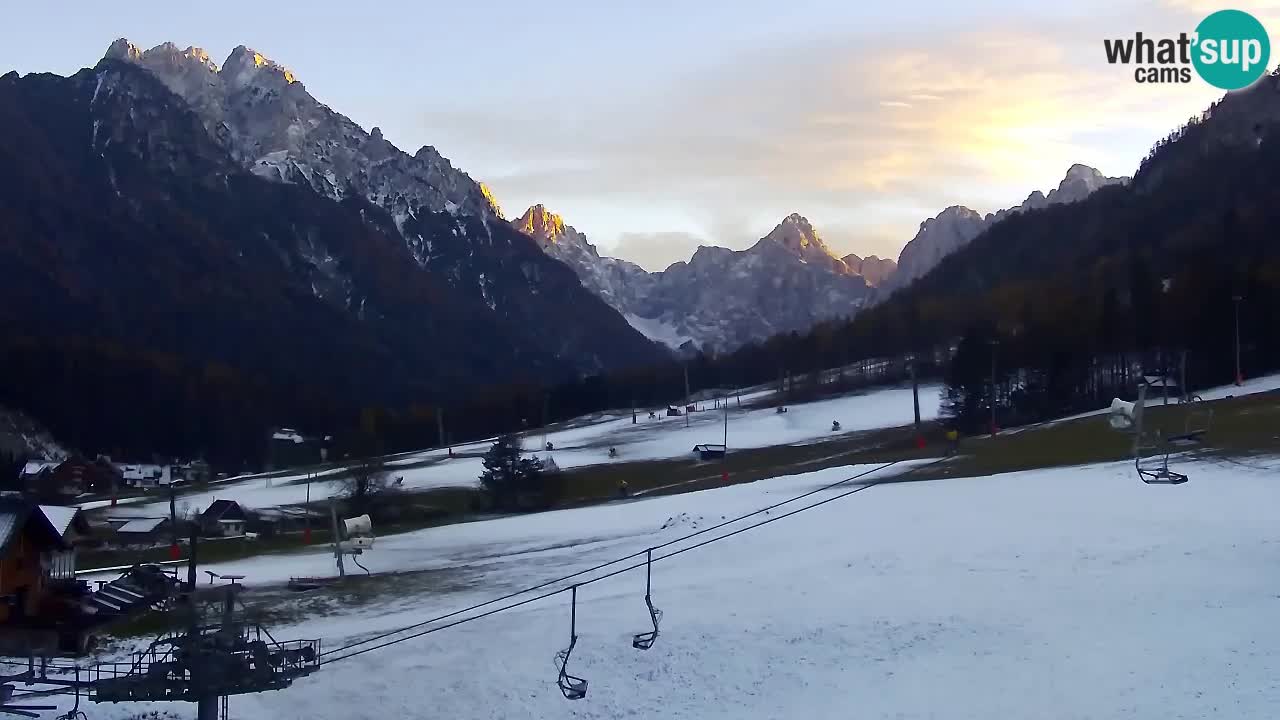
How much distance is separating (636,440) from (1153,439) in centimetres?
7050

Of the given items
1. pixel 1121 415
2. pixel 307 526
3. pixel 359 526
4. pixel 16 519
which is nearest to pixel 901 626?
pixel 1121 415

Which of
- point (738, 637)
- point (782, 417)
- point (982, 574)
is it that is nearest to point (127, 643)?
point (738, 637)

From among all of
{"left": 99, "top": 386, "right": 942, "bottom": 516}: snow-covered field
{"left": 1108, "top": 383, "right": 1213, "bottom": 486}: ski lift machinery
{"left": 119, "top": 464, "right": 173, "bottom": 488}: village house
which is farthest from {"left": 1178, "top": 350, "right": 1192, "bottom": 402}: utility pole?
{"left": 119, "top": 464, "right": 173, "bottom": 488}: village house

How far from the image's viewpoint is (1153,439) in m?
57.8

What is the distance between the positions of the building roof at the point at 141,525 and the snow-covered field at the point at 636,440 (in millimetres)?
5009

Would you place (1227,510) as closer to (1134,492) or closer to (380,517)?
(1134,492)

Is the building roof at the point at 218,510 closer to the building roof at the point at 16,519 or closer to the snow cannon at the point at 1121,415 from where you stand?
the building roof at the point at 16,519

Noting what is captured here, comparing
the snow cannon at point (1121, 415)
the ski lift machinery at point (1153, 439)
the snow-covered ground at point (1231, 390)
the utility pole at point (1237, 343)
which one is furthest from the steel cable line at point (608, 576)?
the utility pole at point (1237, 343)

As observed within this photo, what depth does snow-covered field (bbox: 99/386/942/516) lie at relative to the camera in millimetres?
97688

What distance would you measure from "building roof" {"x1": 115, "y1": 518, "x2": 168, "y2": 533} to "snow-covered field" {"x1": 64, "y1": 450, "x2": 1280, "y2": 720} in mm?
38690

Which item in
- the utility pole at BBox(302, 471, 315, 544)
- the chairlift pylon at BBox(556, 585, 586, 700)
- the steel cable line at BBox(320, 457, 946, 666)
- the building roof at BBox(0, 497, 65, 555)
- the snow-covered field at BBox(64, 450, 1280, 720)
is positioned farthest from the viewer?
the utility pole at BBox(302, 471, 315, 544)

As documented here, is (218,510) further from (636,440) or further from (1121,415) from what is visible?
(1121,415)

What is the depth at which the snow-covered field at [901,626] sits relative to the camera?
3097 centimetres

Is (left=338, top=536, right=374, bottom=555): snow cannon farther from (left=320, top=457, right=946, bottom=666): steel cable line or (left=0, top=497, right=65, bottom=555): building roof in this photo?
(left=320, top=457, right=946, bottom=666): steel cable line
